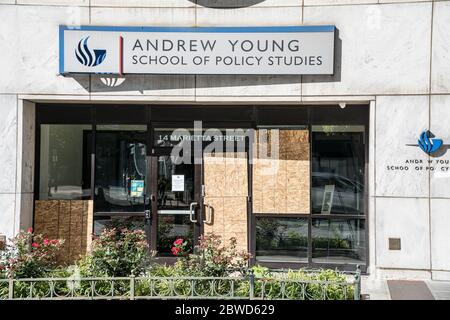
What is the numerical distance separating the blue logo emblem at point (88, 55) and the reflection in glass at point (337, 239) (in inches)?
188

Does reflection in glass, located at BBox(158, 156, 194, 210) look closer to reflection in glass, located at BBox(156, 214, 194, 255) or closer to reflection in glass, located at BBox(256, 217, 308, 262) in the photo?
reflection in glass, located at BBox(156, 214, 194, 255)

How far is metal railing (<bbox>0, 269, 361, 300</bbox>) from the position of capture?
751 centimetres

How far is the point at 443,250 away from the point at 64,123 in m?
7.08

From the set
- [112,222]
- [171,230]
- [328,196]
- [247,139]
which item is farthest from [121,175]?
[328,196]

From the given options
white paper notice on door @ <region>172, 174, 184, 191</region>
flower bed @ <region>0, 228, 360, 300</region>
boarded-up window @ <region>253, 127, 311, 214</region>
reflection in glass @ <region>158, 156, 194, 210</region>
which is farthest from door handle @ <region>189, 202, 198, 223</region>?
flower bed @ <region>0, 228, 360, 300</region>

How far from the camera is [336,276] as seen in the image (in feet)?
26.2

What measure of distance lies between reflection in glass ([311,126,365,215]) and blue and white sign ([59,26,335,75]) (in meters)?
1.49

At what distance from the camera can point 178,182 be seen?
10.9 meters

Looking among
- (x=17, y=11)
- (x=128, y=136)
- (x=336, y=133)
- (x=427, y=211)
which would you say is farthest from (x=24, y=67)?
(x=427, y=211)

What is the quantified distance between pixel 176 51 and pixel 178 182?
2.43m

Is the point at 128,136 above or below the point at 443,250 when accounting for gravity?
above

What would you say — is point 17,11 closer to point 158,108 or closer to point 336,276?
point 158,108

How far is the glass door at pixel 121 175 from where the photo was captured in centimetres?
1088

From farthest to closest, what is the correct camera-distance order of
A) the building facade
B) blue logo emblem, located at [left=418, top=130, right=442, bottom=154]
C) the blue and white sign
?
the blue and white sign → the building facade → blue logo emblem, located at [left=418, top=130, right=442, bottom=154]
